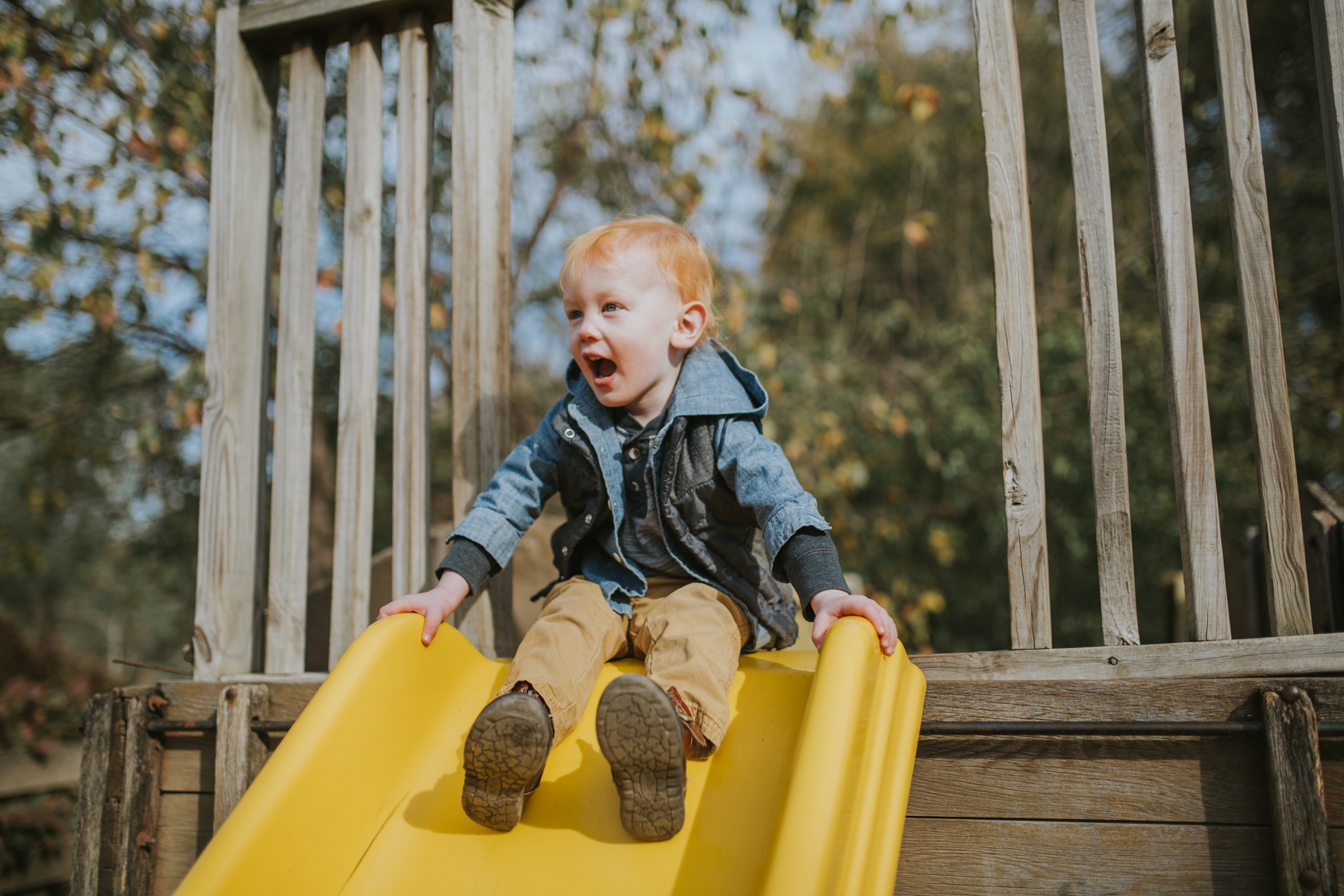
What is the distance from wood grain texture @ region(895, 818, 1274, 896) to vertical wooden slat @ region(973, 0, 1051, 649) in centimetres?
35

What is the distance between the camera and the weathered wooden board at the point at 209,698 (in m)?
2.05

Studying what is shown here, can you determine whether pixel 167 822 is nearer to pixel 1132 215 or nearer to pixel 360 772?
pixel 360 772

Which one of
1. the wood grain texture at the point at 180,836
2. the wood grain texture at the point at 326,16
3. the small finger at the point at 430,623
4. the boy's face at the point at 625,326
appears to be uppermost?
the wood grain texture at the point at 326,16

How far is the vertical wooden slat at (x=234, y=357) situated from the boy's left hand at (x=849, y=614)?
5.08 ft

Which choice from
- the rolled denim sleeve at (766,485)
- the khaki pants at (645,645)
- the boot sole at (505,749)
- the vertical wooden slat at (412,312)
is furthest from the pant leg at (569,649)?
the vertical wooden slat at (412,312)

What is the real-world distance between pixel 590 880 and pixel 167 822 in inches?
52.0

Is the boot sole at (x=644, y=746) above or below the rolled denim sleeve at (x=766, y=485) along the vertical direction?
below

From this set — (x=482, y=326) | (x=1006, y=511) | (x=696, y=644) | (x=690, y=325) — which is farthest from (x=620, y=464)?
(x=1006, y=511)

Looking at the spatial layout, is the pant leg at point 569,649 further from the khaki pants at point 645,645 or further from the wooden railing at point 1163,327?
the wooden railing at point 1163,327

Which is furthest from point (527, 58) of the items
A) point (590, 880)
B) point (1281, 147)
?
point (1281, 147)

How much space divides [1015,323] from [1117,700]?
0.75 meters

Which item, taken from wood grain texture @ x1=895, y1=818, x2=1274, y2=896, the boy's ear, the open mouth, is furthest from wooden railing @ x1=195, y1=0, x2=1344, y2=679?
the boy's ear

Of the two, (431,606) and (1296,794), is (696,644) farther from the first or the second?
(1296,794)

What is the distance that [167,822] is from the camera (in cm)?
207
